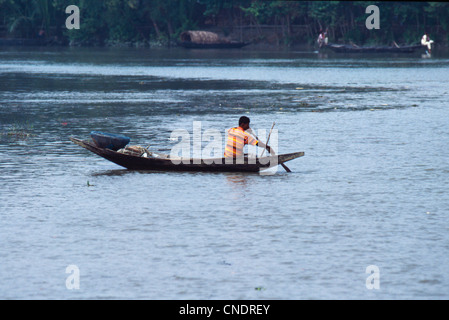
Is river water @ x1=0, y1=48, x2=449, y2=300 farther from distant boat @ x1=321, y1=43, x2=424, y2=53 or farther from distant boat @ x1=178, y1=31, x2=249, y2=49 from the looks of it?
distant boat @ x1=178, y1=31, x2=249, y2=49

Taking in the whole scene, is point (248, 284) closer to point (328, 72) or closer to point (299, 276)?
point (299, 276)

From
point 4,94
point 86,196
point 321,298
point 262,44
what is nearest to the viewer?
point 321,298

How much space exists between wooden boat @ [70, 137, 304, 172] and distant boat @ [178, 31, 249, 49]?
238ft

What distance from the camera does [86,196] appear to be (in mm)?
15125

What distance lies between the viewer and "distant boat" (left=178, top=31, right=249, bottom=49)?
89.2 meters

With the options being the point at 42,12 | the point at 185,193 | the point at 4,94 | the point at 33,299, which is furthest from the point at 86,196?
the point at 42,12

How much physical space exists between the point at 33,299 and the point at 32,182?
282 inches

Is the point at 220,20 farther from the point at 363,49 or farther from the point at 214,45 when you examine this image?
the point at 363,49

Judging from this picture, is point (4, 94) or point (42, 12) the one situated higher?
point (42, 12)

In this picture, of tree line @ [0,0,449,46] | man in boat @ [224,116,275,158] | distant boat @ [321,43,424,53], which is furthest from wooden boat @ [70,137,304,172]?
tree line @ [0,0,449,46]

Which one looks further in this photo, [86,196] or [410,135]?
[410,135]

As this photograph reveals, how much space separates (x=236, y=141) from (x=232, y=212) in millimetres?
3538

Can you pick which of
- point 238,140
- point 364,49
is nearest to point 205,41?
point 364,49

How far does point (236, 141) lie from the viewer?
17031 mm
